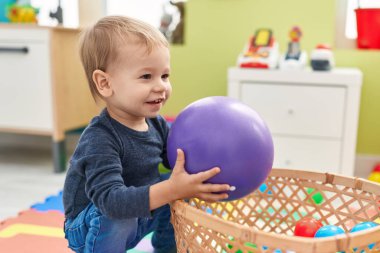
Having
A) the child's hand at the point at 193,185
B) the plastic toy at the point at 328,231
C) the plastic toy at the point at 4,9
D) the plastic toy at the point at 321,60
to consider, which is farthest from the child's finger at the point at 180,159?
the plastic toy at the point at 4,9

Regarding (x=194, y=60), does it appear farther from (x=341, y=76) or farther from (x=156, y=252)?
(x=156, y=252)

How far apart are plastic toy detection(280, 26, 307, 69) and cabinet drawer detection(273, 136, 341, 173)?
0.30 m

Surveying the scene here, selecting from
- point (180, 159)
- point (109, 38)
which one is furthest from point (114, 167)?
point (109, 38)

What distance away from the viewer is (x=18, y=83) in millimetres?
2043

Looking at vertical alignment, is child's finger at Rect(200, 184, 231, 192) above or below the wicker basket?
A: above

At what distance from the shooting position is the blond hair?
0.88m

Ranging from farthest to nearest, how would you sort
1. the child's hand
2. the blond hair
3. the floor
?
the floor, the blond hair, the child's hand

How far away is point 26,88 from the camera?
80.2 inches

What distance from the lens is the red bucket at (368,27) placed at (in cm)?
195

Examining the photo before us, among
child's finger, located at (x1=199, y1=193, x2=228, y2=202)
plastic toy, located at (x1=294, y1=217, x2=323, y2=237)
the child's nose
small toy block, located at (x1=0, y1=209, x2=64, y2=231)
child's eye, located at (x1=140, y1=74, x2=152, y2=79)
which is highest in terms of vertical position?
child's eye, located at (x1=140, y1=74, x2=152, y2=79)

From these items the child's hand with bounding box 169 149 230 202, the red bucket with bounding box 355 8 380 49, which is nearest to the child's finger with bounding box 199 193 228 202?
the child's hand with bounding box 169 149 230 202

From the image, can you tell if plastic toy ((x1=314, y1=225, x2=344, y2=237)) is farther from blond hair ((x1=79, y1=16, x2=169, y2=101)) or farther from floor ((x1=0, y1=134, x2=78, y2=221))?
floor ((x1=0, y1=134, x2=78, y2=221))

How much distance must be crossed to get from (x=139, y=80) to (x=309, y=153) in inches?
43.0

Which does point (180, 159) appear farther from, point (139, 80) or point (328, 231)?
point (328, 231)
